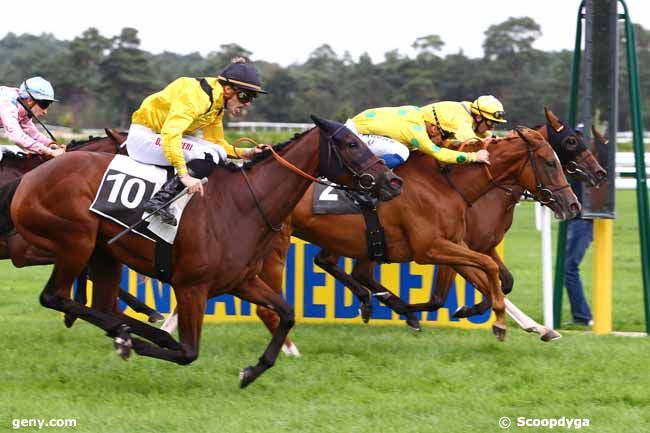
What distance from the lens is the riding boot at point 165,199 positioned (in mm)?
6043

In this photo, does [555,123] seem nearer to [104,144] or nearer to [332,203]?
[332,203]

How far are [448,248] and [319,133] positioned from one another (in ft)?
5.48

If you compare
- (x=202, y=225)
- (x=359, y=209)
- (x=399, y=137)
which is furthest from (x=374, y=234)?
(x=202, y=225)

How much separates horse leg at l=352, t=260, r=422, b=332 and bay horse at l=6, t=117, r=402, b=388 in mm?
2025

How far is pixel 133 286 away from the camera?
901 cm

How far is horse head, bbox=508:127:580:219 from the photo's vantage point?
24.7ft

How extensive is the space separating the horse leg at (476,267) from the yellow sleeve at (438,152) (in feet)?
1.88

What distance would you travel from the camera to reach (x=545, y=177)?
7582mm

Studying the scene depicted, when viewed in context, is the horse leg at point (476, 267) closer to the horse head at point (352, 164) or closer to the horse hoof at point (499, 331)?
the horse hoof at point (499, 331)

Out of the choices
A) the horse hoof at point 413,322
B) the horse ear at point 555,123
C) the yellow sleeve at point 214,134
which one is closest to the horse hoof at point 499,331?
the horse hoof at point 413,322

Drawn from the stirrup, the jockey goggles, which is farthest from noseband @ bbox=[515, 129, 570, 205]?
the jockey goggles

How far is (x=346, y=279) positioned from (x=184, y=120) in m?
2.84

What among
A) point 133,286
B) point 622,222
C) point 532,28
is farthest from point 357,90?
point 133,286

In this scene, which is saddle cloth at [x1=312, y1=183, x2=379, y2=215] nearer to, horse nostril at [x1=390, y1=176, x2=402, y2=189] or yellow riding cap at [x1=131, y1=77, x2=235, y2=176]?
yellow riding cap at [x1=131, y1=77, x2=235, y2=176]
